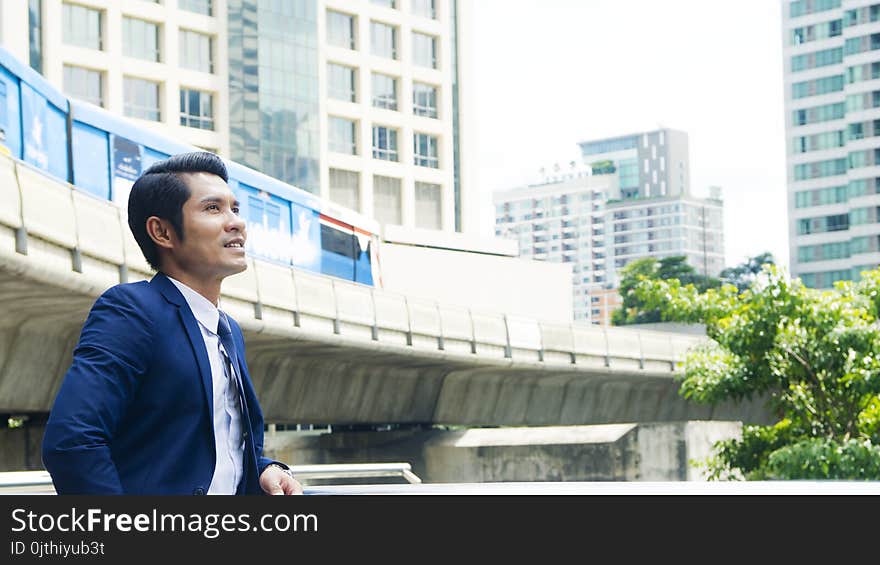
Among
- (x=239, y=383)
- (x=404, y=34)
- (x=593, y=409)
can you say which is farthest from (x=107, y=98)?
(x=239, y=383)

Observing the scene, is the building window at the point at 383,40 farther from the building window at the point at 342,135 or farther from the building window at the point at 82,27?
the building window at the point at 82,27

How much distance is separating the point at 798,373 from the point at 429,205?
45621mm

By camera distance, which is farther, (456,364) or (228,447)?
(456,364)

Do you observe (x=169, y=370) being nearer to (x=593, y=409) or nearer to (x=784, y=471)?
(x=784, y=471)

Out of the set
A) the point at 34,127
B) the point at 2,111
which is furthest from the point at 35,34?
the point at 2,111

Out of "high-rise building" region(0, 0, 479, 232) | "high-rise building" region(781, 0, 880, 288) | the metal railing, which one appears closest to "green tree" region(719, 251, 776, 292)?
"high-rise building" region(781, 0, 880, 288)

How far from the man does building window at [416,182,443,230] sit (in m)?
60.7

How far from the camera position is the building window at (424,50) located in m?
64.4

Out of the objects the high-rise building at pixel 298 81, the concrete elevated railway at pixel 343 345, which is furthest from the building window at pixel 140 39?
the concrete elevated railway at pixel 343 345

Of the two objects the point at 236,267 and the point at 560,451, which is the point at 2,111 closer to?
the point at 236,267

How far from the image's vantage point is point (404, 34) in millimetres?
63531

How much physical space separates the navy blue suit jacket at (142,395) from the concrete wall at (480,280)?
50.3m

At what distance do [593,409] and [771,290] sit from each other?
16.4 meters

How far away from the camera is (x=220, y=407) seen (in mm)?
2377
